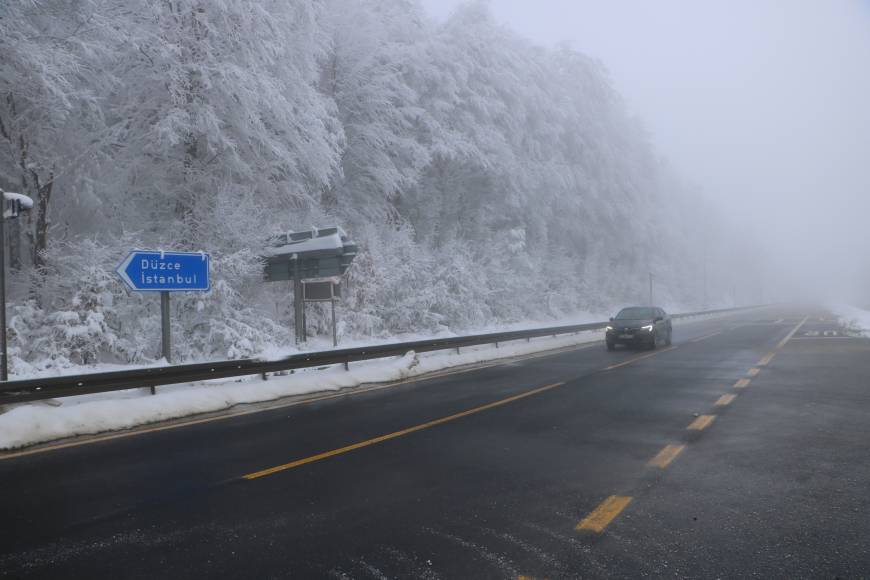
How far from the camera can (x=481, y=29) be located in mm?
30625

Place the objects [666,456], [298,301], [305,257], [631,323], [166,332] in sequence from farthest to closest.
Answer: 1. [631,323]
2. [298,301]
3. [305,257]
4. [166,332]
5. [666,456]

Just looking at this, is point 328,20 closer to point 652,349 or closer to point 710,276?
point 652,349

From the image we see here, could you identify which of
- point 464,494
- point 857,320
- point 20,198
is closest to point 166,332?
point 20,198

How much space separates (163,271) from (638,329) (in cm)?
1548

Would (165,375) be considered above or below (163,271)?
below

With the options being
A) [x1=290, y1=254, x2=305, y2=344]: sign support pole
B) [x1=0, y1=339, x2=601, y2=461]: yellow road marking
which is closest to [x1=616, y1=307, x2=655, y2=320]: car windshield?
[x1=0, y1=339, x2=601, y2=461]: yellow road marking

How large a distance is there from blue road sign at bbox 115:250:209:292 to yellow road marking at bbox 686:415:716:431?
9.45 m

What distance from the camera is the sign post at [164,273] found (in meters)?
11.2

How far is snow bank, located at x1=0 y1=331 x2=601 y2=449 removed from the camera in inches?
305

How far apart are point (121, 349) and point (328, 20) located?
15.2 meters

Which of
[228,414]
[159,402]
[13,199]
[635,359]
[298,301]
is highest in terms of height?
[13,199]

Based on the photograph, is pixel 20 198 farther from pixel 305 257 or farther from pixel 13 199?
pixel 305 257

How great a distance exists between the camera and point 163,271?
1178 centimetres

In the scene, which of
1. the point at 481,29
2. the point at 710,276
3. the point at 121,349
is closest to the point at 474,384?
the point at 121,349
